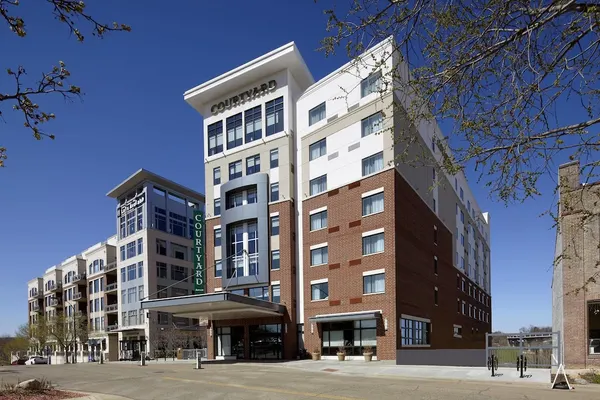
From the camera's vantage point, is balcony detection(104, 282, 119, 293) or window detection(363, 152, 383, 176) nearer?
window detection(363, 152, 383, 176)

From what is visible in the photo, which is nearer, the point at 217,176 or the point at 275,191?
the point at 275,191

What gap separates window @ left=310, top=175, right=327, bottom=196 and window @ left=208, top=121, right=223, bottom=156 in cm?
1115

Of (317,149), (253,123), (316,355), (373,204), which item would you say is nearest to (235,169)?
(253,123)

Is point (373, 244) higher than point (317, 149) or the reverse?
the reverse

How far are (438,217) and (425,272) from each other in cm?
875

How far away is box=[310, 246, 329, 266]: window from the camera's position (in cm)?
3816

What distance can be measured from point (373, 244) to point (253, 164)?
14391 mm

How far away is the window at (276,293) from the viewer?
40138 mm

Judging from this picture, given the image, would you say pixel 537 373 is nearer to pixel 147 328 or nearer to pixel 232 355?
pixel 232 355

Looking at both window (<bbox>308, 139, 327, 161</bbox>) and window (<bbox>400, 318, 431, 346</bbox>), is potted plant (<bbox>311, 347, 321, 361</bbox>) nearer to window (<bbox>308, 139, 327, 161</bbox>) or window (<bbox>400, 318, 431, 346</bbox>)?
window (<bbox>400, 318, 431, 346</bbox>)

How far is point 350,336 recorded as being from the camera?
3541cm

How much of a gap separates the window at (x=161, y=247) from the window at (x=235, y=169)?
92.7 feet

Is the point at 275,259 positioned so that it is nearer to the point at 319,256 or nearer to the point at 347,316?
the point at 319,256

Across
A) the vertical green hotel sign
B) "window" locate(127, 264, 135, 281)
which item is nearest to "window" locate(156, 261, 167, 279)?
"window" locate(127, 264, 135, 281)
